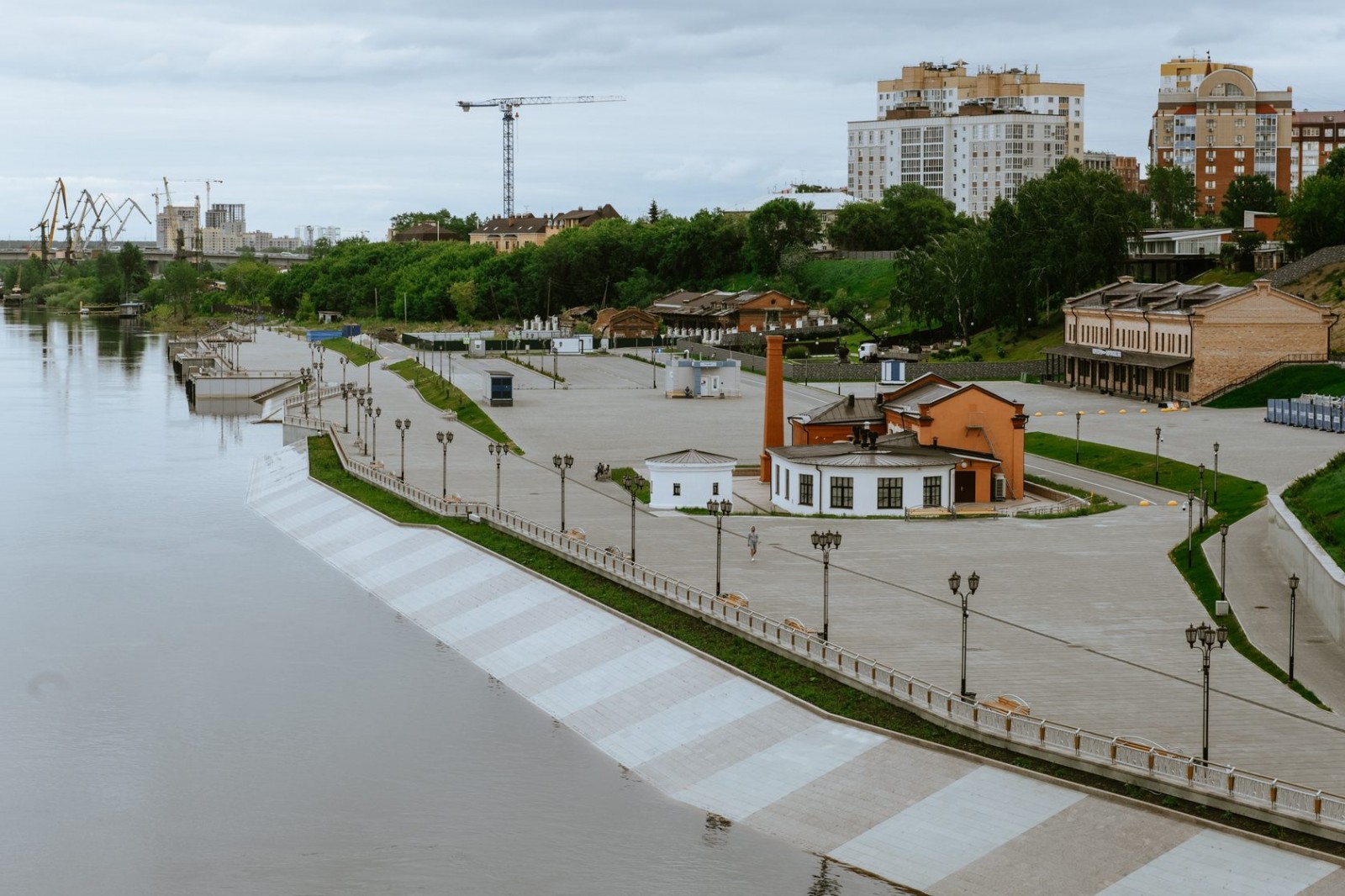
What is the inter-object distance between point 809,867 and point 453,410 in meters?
65.0

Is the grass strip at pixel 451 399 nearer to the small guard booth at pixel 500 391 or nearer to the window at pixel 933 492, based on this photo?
the small guard booth at pixel 500 391

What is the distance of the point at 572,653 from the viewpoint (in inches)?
1567

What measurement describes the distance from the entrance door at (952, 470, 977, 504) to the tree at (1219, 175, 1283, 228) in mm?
83380

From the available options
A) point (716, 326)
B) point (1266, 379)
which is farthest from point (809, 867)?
point (716, 326)

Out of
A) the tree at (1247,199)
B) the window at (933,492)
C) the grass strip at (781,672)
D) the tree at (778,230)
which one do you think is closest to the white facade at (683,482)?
the grass strip at (781,672)


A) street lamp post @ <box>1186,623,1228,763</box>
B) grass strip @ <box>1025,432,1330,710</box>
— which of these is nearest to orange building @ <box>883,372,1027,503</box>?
grass strip @ <box>1025,432,1330,710</box>

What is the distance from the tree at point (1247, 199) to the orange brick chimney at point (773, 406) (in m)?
78.7

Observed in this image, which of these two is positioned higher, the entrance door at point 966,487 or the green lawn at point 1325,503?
the green lawn at point 1325,503

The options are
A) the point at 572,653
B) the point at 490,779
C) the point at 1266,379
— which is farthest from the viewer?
the point at 1266,379

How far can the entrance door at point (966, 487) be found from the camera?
184 feet

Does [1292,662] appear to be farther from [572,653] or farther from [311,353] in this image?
[311,353]

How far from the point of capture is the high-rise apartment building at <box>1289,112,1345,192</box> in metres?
191

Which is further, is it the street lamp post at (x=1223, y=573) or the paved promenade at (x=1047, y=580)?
the street lamp post at (x=1223, y=573)

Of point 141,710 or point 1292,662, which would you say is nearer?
point 1292,662
